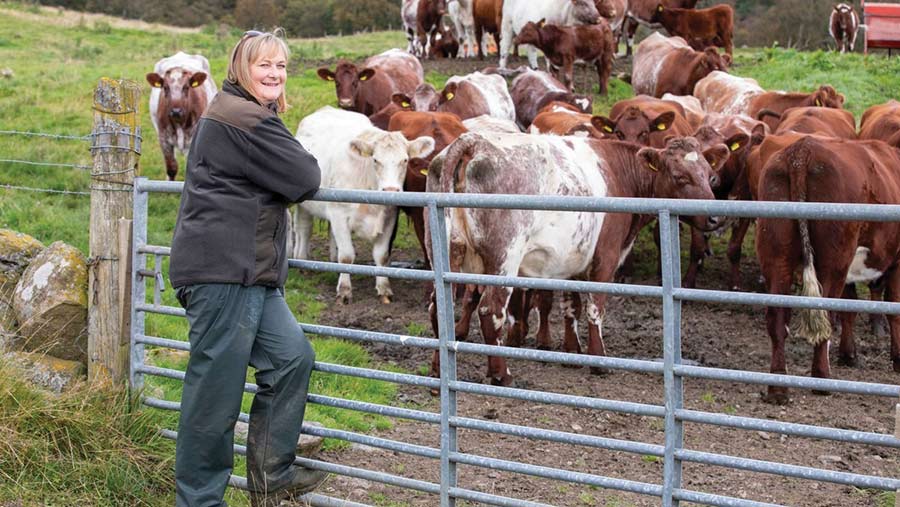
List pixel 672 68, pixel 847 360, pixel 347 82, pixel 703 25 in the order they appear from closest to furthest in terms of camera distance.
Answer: pixel 847 360, pixel 347 82, pixel 672 68, pixel 703 25

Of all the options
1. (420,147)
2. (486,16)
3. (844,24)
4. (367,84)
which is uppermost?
(844,24)

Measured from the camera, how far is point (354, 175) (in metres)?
11.1

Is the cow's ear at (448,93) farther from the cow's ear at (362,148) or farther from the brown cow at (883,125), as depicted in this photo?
the brown cow at (883,125)

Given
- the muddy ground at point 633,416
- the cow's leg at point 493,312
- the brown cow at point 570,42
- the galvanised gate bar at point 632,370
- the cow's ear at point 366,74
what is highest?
the brown cow at point 570,42

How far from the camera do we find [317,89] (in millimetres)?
19156

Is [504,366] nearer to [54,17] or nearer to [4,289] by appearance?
[4,289]

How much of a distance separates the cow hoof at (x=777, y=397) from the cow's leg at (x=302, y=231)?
579 centimetres

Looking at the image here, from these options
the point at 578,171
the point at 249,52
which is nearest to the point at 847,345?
the point at 578,171

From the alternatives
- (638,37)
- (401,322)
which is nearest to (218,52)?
(401,322)

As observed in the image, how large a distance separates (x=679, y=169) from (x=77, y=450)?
5743 mm

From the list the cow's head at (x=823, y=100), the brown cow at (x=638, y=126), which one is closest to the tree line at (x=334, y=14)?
the cow's head at (x=823, y=100)

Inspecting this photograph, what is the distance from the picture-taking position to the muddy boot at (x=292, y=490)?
5.03m

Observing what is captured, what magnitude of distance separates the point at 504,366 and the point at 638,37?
41.9m

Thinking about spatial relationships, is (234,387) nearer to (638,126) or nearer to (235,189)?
(235,189)
